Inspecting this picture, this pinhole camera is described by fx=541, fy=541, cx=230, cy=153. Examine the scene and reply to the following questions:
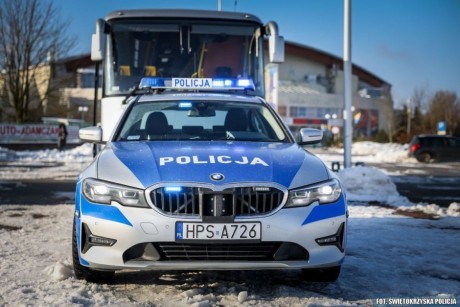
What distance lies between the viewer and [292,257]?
3.66 meters

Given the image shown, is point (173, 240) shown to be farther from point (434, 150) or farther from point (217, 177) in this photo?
point (434, 150)

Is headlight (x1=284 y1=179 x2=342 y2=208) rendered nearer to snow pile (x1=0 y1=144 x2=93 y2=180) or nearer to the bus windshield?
the bus windshield

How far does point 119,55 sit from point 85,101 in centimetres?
5081

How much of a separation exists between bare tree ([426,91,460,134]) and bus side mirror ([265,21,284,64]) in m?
51.0

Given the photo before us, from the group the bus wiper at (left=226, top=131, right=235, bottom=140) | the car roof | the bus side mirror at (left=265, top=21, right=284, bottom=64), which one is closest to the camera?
the bus wiper at (left=226, top=131, right=235, bottom=140)

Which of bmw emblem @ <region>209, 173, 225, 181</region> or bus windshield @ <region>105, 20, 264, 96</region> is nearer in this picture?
bmw emblem @ <region>209, 173, 225, 181</region>

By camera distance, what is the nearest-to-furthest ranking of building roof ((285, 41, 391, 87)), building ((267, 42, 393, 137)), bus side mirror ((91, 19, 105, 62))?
1. bus side mirror ((91, 19, 105, 62))
2. building ((267, 42, 393, 137))
3. building roof ((285, 41, 391, 87))

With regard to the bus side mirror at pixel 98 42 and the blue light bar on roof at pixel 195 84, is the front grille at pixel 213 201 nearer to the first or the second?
the blue light bar on roof at pixel 195 84

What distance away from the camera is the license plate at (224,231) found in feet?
11.5

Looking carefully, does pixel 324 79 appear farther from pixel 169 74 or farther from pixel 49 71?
pixel 169 74

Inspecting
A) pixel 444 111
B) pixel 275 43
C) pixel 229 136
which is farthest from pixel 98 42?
pixel 444 111

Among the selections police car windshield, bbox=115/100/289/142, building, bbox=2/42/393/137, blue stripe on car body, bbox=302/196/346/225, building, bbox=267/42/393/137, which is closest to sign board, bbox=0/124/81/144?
building, bbox=2/42/393/137

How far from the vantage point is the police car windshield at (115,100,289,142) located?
497 cm

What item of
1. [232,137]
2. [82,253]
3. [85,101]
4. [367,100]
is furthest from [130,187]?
[367,100]
